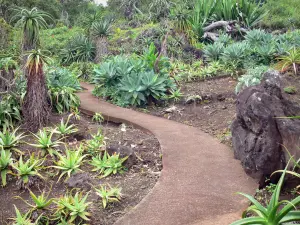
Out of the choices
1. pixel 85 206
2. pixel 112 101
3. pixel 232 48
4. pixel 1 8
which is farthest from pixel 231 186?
pixel 1 8

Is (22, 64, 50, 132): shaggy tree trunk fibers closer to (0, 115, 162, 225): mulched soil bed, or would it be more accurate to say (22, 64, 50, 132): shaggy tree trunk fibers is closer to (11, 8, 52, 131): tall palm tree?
(11, 8, 52, 131): tall palm tree

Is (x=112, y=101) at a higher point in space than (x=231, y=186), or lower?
lower

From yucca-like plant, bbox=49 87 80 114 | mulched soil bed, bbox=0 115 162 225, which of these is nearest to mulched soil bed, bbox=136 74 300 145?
mulched soil bed, bbox=0 115 162 225

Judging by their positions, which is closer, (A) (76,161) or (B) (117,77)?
(A) (76,161)

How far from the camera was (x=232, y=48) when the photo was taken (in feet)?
39.7

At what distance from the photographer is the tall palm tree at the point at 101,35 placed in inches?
583

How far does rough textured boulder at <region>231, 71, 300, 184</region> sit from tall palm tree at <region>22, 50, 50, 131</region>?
12.8 feet

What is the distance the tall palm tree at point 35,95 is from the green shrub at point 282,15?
14.3 m

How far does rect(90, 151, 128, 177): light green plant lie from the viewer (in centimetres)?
539

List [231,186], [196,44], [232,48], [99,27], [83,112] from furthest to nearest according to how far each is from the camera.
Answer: [196,44] < [99,27] < [232,48] < [83,112] < [231,186]

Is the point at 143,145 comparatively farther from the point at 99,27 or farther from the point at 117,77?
the point at 99,27

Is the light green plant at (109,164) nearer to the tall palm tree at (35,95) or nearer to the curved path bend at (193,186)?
the curved path bend at (193,186)

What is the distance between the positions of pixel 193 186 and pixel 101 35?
11315mm

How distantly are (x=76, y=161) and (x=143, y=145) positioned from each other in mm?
1417
